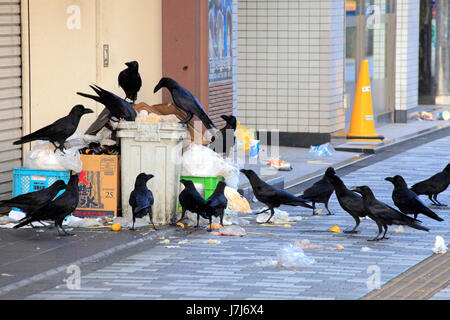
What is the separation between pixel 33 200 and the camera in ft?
27.5

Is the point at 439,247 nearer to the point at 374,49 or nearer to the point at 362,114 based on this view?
the point at 362,114

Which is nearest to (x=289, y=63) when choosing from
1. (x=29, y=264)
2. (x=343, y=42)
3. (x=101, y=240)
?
(x=343, y=42)

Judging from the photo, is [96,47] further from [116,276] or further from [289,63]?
[289,63]

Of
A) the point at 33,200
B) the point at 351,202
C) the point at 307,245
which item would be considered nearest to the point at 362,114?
the point at 351,202

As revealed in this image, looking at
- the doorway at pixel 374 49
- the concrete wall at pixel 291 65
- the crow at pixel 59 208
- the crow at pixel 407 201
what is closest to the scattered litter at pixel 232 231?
the crow at pixel 59 208

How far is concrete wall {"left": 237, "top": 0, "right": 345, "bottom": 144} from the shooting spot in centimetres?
1499

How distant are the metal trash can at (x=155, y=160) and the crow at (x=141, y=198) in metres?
0.39

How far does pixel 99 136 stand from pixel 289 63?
636 cm

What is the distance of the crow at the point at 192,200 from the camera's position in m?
8.68

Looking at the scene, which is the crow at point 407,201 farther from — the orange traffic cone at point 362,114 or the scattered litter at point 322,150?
the orange traffic cone at point 362,114

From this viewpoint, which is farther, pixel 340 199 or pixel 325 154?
pixel 325 154

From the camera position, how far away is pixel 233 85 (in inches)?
469

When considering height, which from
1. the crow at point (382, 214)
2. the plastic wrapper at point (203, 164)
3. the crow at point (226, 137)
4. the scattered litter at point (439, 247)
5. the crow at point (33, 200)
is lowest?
the scattered litter at point (439, 247)
